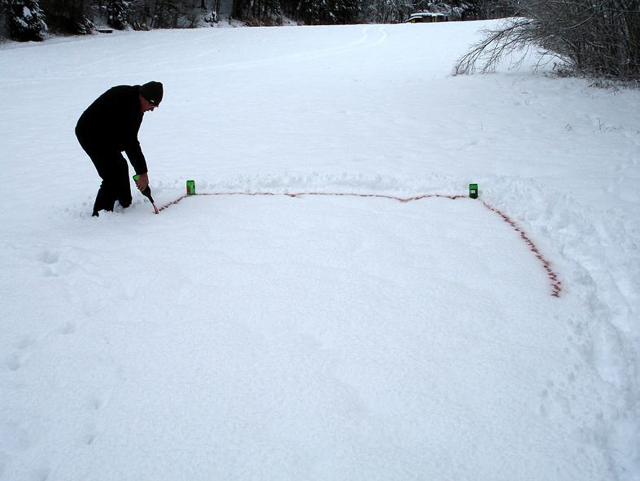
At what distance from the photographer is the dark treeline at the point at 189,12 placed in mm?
18234

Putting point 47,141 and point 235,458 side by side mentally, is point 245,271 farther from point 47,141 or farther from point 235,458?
point 47,141

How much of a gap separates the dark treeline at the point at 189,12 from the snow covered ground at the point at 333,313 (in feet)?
34.9

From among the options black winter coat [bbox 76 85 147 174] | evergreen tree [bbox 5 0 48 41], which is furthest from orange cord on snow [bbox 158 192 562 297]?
evergreen tree [bbox 5 0 48 41]

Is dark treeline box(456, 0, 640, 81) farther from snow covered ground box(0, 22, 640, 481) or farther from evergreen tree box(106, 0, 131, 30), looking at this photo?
evergreen tree box(106, 0, 131, 30)

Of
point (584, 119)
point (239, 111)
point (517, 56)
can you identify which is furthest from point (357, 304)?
point (517, 56)

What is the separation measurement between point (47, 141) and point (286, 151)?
14.0 ft

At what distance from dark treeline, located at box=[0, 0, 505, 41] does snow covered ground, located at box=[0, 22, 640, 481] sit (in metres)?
10.7

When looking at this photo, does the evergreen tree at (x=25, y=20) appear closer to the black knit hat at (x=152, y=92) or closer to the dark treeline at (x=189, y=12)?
the dark treeline at (x=189, y=12)

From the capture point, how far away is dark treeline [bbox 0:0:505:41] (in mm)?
18234

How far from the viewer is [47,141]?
762cm

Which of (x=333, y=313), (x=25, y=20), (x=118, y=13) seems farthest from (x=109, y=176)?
(x=118, y=13)

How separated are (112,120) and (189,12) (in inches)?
1100

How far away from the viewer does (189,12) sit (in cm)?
2802

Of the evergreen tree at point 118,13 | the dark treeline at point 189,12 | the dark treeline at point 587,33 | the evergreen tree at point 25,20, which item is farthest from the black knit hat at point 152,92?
the evergreen tree at point 118,13
